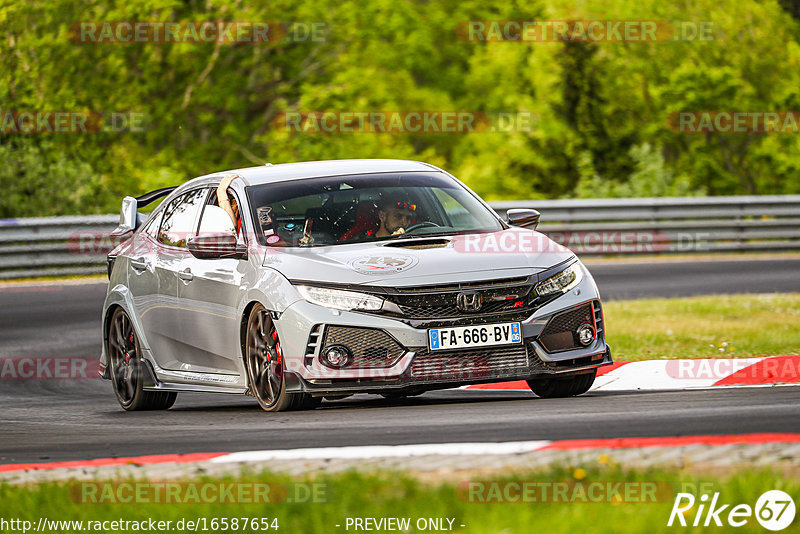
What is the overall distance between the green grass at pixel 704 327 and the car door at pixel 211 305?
3.87 m

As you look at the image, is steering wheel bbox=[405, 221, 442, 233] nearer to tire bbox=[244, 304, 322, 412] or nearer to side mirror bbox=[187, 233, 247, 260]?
side mirror bbox=[187, 233, 247, 260]

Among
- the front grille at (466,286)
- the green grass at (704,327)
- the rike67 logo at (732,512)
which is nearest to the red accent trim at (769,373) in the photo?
the green grass at (704,327)

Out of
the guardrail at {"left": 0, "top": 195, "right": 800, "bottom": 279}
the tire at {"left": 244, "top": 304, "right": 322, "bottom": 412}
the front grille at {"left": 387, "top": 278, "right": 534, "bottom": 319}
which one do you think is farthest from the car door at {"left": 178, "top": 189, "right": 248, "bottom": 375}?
the guardrail at {"left": 0, "top": 195, "right": 800, "bottom": 279}

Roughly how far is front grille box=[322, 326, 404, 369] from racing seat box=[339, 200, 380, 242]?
1005 mm

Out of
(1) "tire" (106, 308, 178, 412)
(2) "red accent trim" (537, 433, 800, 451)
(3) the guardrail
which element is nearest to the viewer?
(2) "red accent trim" (537, 433, 800, 451)

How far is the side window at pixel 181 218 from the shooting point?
33.8 feet

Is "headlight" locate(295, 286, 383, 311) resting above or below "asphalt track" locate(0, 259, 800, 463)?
above

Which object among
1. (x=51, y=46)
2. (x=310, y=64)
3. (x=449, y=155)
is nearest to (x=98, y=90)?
(x=51, y=46)

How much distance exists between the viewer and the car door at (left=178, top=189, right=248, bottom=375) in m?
9.19

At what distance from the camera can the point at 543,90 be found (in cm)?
4391

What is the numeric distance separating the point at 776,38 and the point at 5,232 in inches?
1151

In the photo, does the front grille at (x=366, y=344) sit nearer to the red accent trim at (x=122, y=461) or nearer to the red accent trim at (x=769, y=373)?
the red accent trim at (x=122, y=461)

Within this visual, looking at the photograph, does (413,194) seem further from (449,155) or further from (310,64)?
(449,155)

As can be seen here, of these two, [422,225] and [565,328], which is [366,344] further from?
[422,225]
